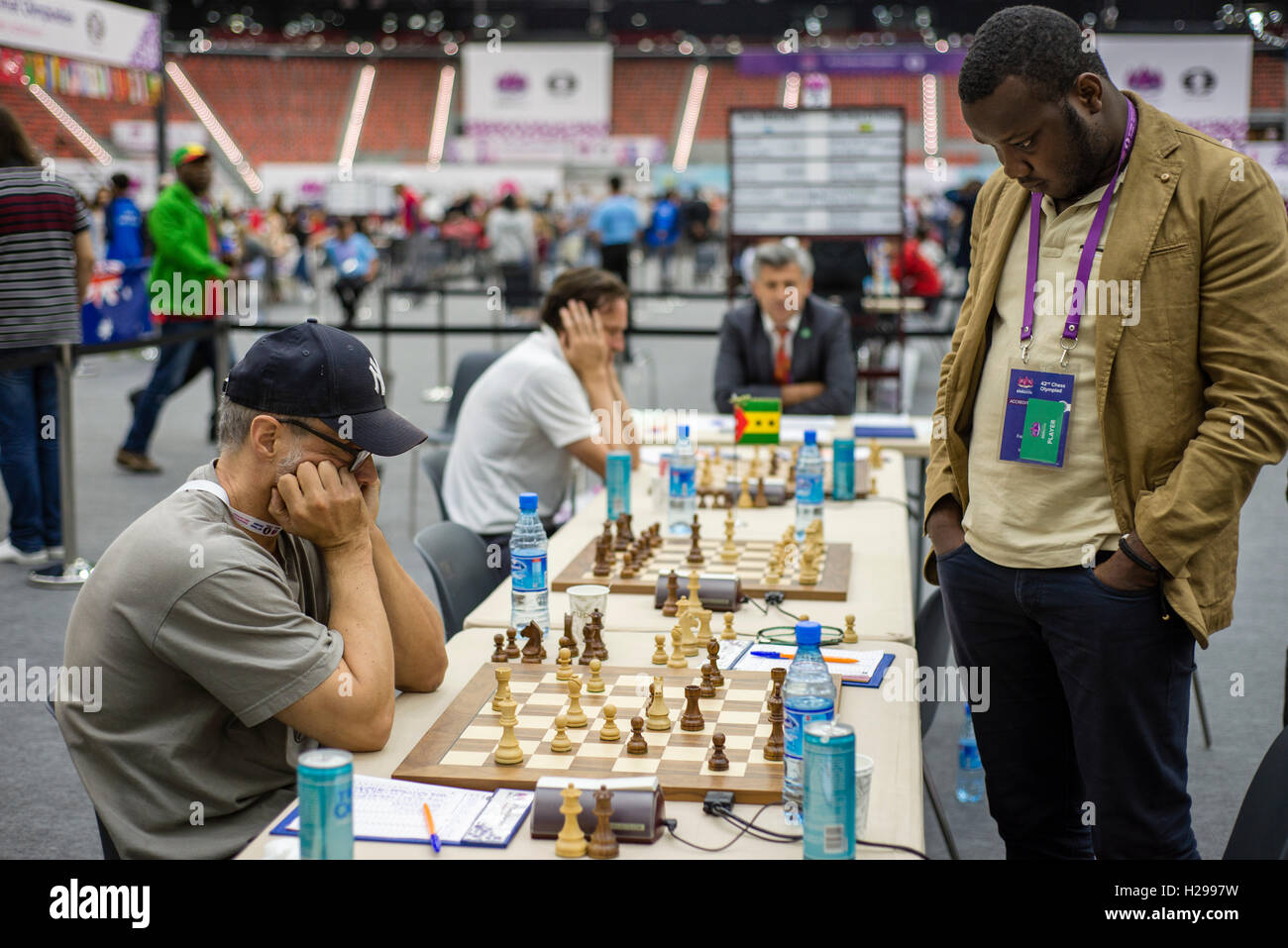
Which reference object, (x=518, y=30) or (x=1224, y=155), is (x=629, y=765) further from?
(x=518, y=30)

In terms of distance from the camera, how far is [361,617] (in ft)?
5.71

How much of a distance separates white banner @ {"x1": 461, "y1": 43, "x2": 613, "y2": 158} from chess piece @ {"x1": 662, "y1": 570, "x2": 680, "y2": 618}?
26.4 m

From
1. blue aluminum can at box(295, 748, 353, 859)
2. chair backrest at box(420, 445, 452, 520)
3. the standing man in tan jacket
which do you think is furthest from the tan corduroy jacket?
chair backrest at box(420, 445, 452, 520)

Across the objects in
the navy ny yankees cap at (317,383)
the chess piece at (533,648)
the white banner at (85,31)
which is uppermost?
the white banner at (85,31)

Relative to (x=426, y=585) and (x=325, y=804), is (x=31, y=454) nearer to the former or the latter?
(x=426, y=585)

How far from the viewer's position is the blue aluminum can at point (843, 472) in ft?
11.3

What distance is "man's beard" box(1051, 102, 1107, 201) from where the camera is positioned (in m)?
1.72

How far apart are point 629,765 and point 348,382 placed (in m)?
0.64

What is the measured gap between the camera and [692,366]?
10945 mm

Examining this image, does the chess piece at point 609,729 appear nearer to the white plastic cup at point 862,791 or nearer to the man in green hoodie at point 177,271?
the white plastic cup at point 862,791

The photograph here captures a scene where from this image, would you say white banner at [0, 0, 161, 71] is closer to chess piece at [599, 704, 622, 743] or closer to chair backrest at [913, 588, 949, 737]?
chair backrest at [913, 588, 949, 737]

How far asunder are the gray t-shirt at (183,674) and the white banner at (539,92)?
88.9ft

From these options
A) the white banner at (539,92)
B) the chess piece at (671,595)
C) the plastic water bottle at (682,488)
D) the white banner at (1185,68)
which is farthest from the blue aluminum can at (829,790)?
the white banner at (539,92)

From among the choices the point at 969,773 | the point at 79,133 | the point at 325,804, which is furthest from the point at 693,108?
the point at 325,804
